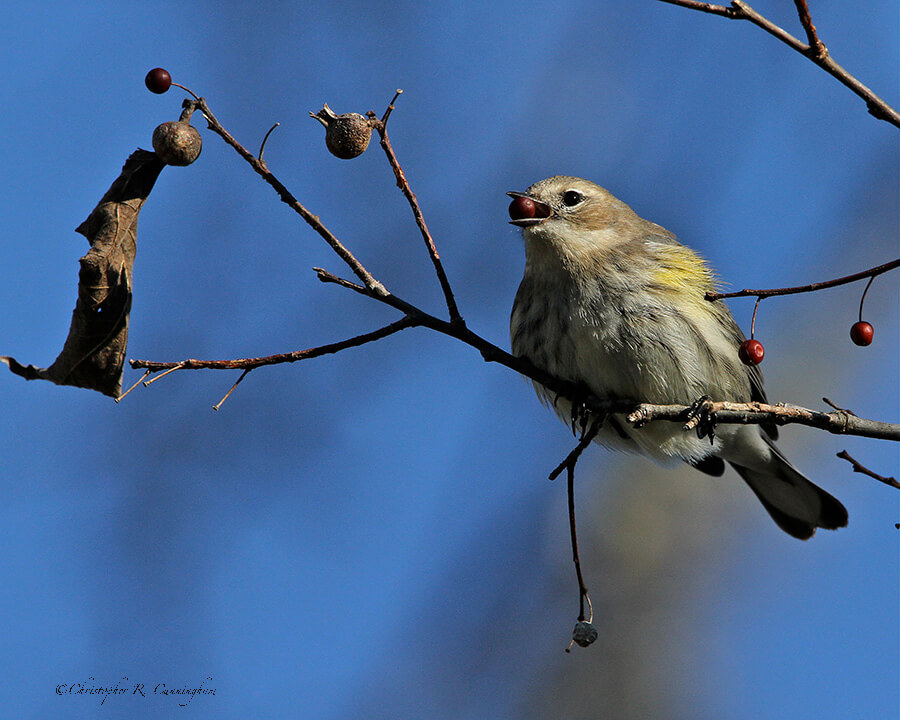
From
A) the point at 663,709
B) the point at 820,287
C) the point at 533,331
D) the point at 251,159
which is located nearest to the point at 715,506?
the point at 663,709

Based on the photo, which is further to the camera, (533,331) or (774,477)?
(774,477)

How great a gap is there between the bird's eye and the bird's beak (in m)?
0.20

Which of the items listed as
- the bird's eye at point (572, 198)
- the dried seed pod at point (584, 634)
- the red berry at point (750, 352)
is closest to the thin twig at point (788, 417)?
the red berry at point (750, 352)

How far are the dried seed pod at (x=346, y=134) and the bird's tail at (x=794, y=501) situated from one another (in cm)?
368

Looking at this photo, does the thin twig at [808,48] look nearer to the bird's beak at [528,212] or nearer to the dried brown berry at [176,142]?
the dried brown berry at [176,142]

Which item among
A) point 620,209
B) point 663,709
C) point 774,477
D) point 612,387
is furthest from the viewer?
point 663,709

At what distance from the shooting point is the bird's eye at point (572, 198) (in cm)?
514

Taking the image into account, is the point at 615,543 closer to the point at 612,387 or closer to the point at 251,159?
the point at 612,387

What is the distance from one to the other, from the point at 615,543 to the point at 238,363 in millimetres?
5728

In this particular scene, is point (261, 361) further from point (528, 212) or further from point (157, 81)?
point (528, 212)

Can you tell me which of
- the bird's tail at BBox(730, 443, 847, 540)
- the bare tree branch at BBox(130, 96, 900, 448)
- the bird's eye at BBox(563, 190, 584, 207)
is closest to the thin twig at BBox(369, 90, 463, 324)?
the bare tree branch at BBox(130, 96, 900, 448)

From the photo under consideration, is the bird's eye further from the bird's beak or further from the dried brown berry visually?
the dried brown berry

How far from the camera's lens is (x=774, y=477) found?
591 cm

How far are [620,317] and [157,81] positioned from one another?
7.73 ft
